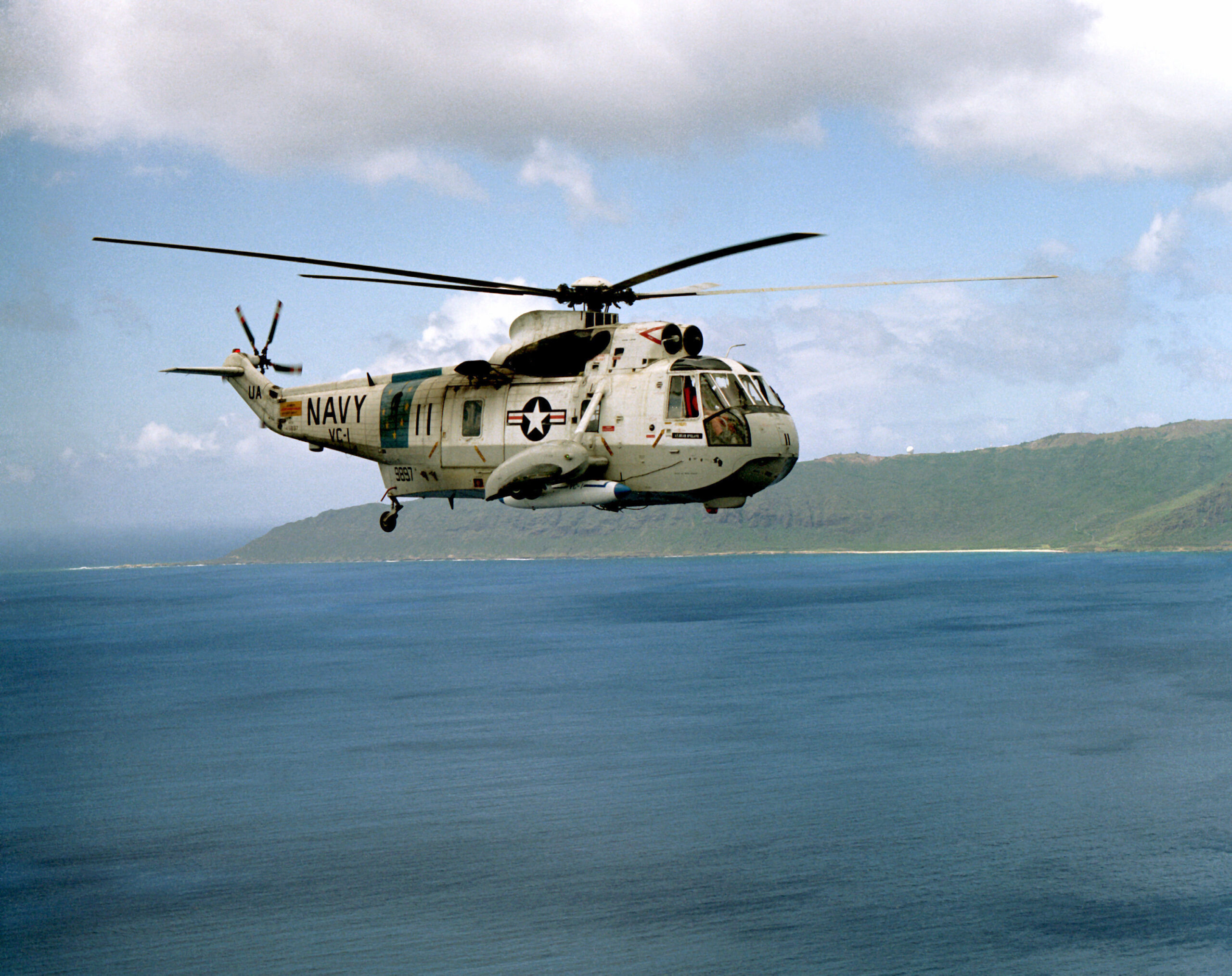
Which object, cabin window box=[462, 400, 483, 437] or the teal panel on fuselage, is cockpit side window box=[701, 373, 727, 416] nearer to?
cabin window box=[462, 400, 483, 437]

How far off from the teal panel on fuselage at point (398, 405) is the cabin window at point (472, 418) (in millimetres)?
2162

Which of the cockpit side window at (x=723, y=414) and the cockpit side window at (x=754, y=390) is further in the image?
the cockpit side window at (x=754, y=390)

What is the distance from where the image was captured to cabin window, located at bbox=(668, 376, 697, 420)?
35719 mm

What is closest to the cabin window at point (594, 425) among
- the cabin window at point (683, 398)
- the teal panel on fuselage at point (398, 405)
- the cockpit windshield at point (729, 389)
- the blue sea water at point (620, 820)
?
the cabin window at point (683, 398)

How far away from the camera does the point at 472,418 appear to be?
129 ft

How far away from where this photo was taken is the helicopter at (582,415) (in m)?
35.2

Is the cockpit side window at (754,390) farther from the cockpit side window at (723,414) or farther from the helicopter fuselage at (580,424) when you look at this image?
the cockpit side window at (723,414)

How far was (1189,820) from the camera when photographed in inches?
2894

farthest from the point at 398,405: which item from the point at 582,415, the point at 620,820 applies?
the point at 620,820

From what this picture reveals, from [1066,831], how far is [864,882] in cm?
1584

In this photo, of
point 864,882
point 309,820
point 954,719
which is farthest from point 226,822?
point 954,719

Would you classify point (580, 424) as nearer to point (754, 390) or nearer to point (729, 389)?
point (729, 389)

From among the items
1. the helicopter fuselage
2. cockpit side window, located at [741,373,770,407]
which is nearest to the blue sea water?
the helicopter fuselage

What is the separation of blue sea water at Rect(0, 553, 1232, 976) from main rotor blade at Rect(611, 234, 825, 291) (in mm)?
34787
